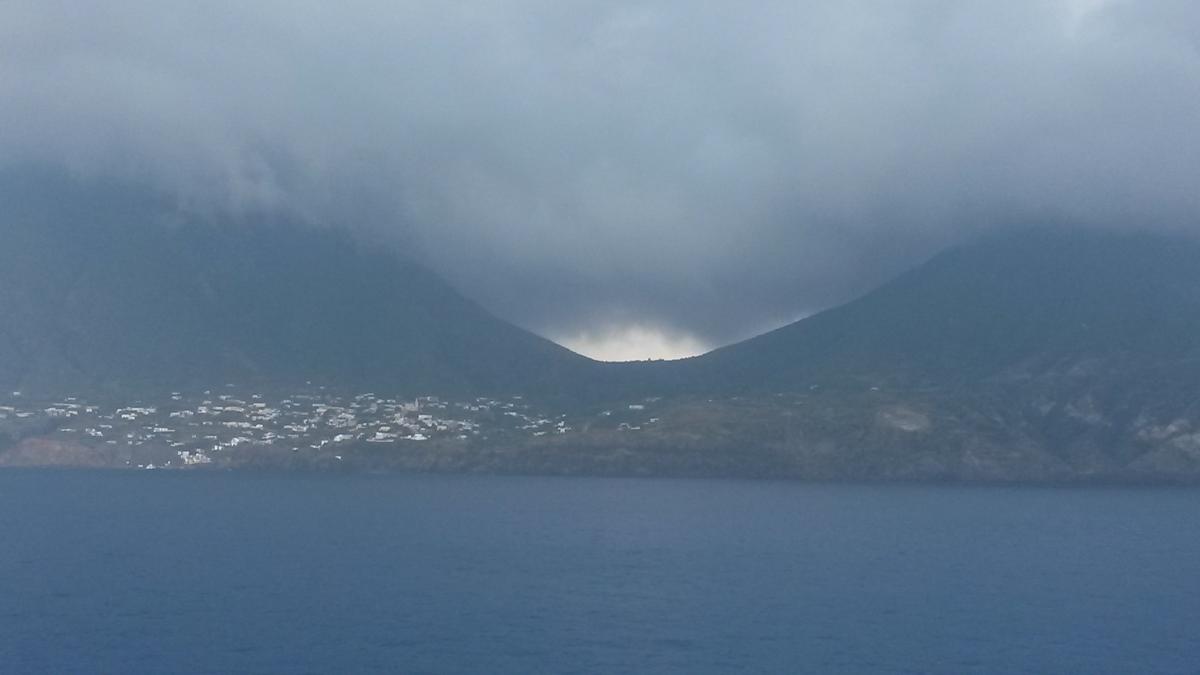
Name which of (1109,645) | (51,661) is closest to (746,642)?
A: (1109,645)

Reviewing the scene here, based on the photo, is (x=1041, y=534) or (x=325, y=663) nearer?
(x=325, y=663)

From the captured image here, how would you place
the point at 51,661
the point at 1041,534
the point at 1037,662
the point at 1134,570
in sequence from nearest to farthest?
the point at 51,661, the point at 1037,662, the point at 1134,570, the point at 1041,534

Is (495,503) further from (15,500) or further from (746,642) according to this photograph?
(746,642)

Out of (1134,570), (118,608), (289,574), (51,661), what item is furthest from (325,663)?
(1134,570)

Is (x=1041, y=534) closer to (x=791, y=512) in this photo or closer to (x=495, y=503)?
(x=791, y=512)

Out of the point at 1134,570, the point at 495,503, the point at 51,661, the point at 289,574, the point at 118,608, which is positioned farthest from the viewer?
the point at 495,503

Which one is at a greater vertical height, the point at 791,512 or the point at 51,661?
the point at 791,512
